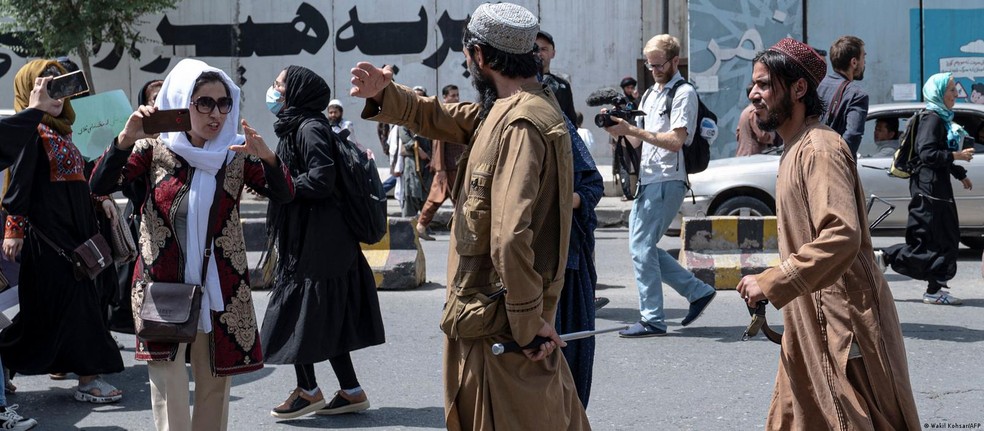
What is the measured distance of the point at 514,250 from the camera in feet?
10.5

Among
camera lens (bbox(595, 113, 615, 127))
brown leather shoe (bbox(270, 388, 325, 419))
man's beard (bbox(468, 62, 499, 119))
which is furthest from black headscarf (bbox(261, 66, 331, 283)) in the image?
man's beard (bbox(468, 62, 499, 119))

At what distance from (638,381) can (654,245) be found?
1133mm

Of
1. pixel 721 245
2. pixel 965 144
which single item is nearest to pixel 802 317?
pixel 721 245

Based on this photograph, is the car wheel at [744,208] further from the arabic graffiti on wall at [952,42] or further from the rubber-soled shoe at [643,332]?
the arabic graffiti on wall at [952,42]

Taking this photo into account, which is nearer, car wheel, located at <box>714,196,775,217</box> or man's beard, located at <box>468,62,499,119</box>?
man's beard, located at <box>468,62,499,119</box>

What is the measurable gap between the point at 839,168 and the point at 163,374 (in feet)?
8.39

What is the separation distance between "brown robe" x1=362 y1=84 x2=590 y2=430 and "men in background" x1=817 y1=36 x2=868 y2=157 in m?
4.13

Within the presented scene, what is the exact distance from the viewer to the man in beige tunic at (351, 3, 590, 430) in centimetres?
325

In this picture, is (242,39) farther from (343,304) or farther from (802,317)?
(802,317)

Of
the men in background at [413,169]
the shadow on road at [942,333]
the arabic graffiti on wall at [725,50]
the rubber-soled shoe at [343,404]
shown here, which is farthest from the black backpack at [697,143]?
the arabic graffiti on wall at [725,50]

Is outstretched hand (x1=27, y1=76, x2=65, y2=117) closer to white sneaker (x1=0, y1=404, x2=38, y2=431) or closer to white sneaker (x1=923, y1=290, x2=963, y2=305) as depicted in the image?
white sneaker (x1=0, y1=404, x2=38, y2=431)

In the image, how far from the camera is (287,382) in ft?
20.2

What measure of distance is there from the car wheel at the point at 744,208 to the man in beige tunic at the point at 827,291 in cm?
769

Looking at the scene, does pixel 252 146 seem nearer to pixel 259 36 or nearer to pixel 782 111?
pixel 782 111
